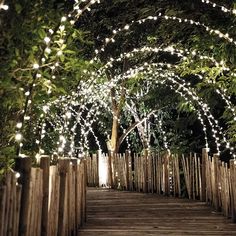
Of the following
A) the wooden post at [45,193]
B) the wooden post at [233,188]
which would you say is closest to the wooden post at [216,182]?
the wooden post at [233,188]

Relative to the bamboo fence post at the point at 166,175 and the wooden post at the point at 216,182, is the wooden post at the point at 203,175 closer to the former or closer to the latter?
the wooden post at the point at 216,182

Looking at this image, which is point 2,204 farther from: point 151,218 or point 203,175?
point 203,175

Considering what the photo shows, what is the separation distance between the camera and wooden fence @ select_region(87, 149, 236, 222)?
21.9ft

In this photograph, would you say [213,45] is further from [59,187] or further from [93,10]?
[59,187]

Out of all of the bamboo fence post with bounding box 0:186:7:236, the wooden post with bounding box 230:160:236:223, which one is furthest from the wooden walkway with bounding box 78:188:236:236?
the bamboo fence post with bounding box 0:186:7:236

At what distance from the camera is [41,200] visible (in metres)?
4.16

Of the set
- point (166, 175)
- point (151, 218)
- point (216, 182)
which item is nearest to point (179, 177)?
point (166, 175)

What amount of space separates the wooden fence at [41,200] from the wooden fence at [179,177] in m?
1.97

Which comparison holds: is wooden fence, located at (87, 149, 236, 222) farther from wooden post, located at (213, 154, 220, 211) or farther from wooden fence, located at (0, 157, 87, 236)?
wooden fence, located at (0, 157, 87, 236)

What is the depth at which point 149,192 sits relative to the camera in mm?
10000

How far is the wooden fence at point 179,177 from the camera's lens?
263 inches

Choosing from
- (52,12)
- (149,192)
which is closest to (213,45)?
(149,192)

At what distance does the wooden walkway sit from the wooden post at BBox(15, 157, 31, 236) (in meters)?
2.20

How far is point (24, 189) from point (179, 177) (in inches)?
223
